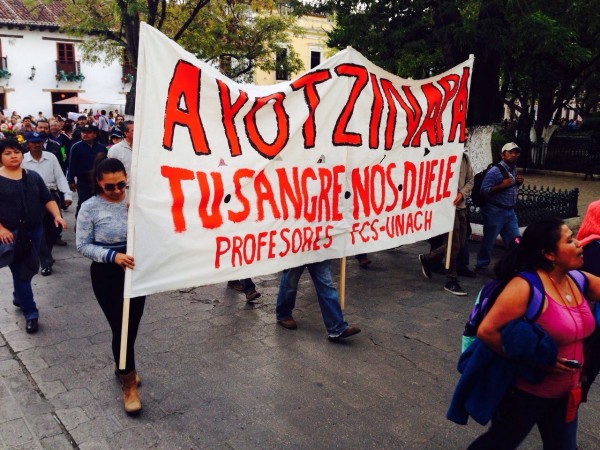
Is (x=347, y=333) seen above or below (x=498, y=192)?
below

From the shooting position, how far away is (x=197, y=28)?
1864 cm

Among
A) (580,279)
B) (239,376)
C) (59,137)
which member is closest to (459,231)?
(239,376)

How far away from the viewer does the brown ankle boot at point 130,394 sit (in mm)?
3547

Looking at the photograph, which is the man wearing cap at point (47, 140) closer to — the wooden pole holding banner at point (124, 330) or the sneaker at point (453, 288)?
the wooden pole holding banner at point (124, 330)

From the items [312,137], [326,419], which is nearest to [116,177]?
[312,137]

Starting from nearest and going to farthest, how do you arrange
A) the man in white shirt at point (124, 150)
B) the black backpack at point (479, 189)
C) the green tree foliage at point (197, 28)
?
the man in white shirt at point (124, 150) < the black backpack at point (479, 189) < the green tree foliage at point (197, 28)

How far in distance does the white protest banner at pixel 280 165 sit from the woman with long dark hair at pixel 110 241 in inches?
8.2

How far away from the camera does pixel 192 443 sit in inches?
128

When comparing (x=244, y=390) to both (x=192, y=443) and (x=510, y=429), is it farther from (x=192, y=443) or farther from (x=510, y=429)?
(x=510, y=429)

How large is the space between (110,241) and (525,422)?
264 centimetres

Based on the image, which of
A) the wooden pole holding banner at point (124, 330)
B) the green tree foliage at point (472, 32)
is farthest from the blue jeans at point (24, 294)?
the green tree foliage at point (472, 32)

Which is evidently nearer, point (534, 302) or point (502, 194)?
point (534, 302)

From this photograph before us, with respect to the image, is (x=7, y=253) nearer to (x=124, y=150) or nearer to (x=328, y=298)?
(x=124, y=150)

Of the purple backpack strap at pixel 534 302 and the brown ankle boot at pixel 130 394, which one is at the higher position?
the purple backpack strap at pixel 534 302
